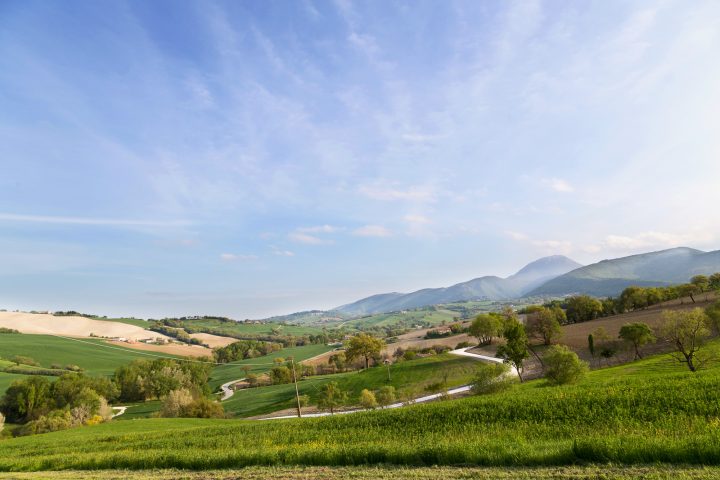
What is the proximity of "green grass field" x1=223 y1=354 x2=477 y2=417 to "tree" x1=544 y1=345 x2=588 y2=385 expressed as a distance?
40170mm

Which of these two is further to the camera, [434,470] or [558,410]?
[558,410]

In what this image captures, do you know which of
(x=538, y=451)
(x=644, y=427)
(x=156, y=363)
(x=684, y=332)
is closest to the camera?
(x=538, y=451)

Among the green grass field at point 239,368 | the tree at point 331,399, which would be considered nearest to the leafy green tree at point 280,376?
the green grass field at point 239,368

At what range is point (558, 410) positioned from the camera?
19.1m

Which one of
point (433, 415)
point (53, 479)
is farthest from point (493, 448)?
point (53, 479)

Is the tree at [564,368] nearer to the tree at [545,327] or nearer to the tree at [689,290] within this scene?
the tree at [545,327]

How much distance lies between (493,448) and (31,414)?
13276cm

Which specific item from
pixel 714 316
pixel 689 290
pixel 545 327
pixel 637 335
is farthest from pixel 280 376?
pixel 689 290

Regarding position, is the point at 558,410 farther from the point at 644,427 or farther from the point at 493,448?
the point at 493,448

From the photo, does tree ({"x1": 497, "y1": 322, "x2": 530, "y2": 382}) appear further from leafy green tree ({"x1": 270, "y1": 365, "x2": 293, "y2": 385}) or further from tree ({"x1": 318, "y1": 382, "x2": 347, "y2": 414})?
leafy green tree ({"x1": 270, "y1": 365, "x2": 293, "y2": 385})

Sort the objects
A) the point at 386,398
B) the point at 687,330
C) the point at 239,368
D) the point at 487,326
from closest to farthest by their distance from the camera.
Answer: the point at 687,330 → the point at 386,398 → the point at 487,326 → the point at 239,368

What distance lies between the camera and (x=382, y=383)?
9481cm

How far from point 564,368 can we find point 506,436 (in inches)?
1286

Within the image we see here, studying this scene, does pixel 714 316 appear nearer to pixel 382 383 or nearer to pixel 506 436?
pixel 382 383
